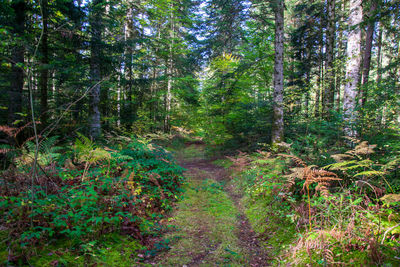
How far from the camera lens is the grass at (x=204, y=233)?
2.95 m

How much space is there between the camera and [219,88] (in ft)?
40.8

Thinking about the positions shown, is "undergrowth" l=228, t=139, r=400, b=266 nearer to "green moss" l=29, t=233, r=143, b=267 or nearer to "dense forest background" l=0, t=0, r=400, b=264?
"dense forest background" l=0, t=0, r=400, b=264

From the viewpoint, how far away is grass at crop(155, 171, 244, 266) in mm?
2949

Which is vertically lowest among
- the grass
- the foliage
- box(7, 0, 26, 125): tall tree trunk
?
the grass

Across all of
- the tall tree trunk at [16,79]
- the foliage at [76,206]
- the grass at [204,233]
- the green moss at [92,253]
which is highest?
the tall tree trunk at [16,79]

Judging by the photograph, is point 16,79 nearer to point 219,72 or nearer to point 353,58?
point 219,72

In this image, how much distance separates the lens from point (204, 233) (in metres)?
3.77

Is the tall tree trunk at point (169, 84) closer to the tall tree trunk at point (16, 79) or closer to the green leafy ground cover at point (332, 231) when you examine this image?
the tall tree trunk at point (16, 79)

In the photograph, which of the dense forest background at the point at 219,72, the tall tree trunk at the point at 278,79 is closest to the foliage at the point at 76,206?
the dense forest background at the point at 219,72

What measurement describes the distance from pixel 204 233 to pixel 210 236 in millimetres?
155

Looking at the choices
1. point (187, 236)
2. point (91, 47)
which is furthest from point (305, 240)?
point (91, 47)

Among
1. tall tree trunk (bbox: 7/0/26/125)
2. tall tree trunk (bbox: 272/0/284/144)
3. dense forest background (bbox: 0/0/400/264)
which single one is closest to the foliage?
dense forest background (bbox: 0/0/400/264)

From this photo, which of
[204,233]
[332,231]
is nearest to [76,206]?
[204,233]

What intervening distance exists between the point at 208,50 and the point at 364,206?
36.5 ft
